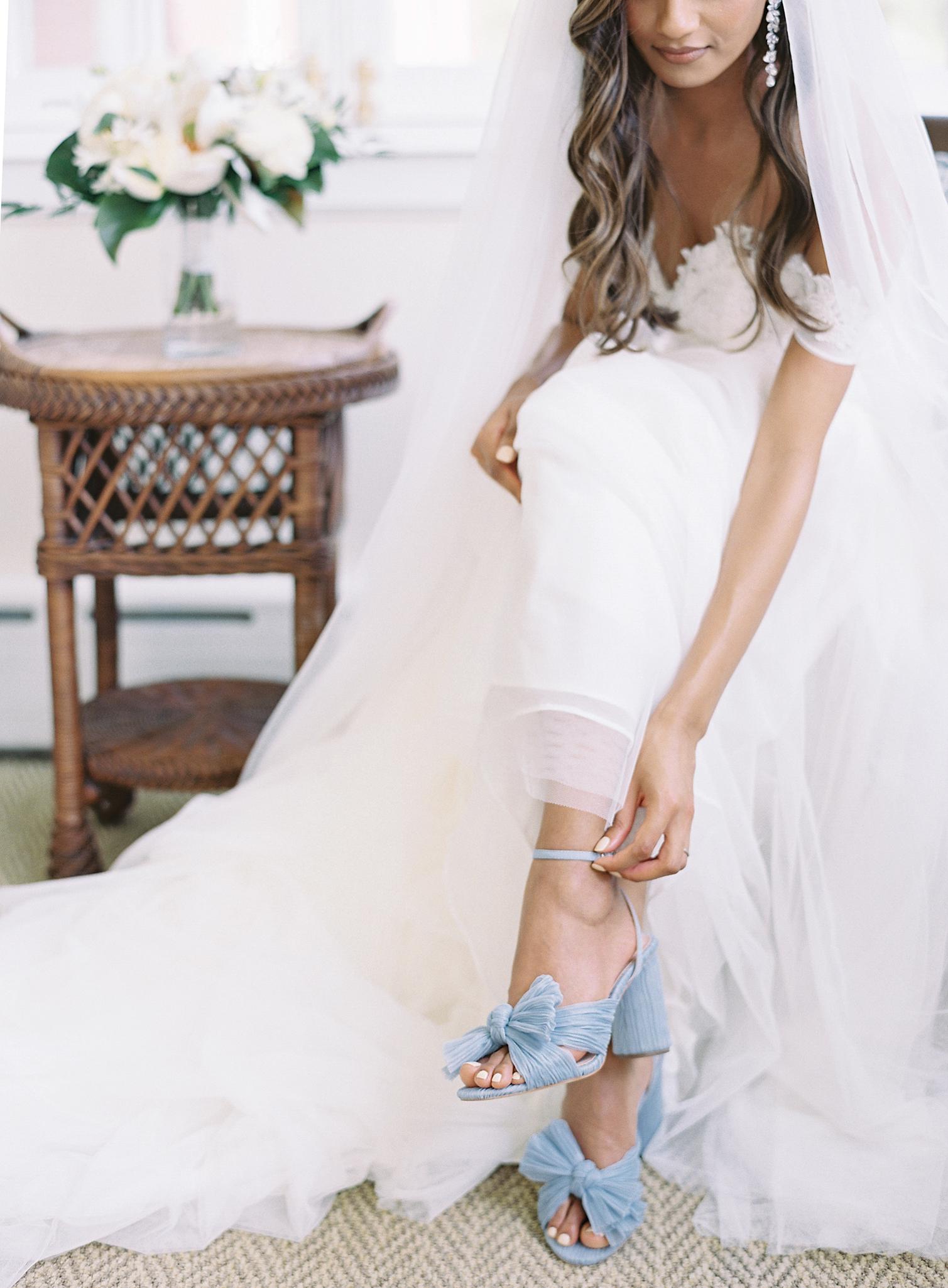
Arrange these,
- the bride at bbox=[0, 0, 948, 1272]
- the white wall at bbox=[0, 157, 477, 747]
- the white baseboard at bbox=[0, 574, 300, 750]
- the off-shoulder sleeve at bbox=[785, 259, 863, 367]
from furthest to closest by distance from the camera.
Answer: the white baseboard at bbox=[0, 574, 300, 750], the white wall at bbox=[0, 157, 477, 747], the off-shoulder sleeve at bbox=[785, 259, 863, 367], the bride at bbox=[0, 0, 948, 1272]

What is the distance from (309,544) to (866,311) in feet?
2.32

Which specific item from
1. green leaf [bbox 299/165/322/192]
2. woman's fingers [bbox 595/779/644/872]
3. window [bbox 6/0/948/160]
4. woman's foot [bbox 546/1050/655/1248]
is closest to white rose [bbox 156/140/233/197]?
green leaf [bbox 299/165/322/192]

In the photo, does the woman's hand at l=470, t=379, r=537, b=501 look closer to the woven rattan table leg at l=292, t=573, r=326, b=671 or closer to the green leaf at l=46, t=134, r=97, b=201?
the woven rattan table leg at l=292, t=573, r=326, b=671

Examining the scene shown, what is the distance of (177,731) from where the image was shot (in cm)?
160

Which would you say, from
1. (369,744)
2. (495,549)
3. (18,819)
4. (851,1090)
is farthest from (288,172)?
(851,1090)

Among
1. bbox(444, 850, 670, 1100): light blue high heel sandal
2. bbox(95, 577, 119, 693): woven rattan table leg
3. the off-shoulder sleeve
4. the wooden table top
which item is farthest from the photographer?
bbox(95, 577, 119, 693): woven rattan table leg

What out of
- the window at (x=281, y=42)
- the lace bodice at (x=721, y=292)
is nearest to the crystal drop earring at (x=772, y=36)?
the lace bodice at (x=721, y=292)

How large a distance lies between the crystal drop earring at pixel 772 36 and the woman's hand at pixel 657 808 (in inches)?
22.2

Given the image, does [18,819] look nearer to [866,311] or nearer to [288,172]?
[288,172]

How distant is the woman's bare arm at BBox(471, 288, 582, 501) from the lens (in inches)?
44.3

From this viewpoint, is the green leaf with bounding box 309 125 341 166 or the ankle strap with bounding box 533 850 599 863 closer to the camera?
the ankle strap with bounding box 533 850 599 863

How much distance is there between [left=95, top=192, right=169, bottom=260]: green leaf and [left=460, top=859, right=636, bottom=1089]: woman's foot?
946 mm

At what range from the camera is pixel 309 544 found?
4.88ft

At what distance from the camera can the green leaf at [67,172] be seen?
1478mm
